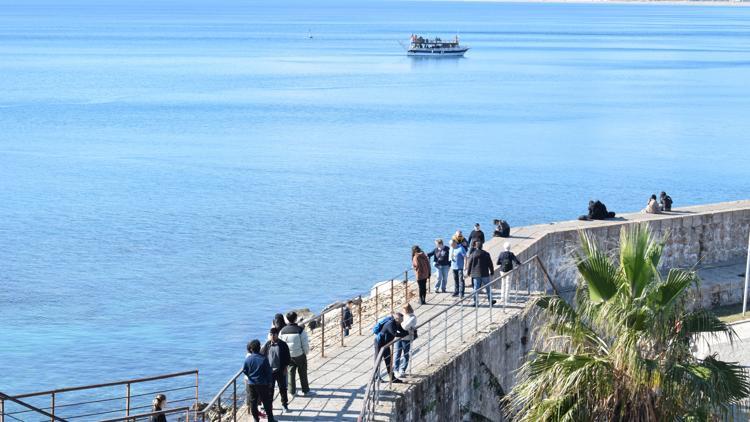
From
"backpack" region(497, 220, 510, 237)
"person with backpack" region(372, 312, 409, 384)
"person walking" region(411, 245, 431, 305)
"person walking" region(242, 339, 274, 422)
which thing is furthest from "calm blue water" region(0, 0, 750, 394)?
"person walking" region(242, 339, 274, 422)

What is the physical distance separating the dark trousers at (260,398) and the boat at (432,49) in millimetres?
146953

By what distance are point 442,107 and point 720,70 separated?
47.4m

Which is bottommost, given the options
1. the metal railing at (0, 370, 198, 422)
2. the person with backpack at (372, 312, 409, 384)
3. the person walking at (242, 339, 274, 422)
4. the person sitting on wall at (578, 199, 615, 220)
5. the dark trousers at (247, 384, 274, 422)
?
the metal railing at (0, 370, 198, 422)

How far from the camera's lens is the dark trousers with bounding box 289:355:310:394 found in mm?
15578

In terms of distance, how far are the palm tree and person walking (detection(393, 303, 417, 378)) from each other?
3.68 meters

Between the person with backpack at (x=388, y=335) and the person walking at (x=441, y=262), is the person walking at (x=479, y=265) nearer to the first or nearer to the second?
the person walking at (x=441, y=262)

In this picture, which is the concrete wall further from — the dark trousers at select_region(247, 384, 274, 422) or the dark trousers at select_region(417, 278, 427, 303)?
the dark trousers at select_region(417, 278, 427, 303)

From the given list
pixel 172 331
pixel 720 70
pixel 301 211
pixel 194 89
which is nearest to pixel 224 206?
pixel 301 211

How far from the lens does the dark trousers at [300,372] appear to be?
15.6 metres

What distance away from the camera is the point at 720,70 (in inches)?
5202

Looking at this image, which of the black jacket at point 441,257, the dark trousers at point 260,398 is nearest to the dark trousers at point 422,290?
the black jacket at point 441,257

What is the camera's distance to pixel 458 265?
21.7 meters

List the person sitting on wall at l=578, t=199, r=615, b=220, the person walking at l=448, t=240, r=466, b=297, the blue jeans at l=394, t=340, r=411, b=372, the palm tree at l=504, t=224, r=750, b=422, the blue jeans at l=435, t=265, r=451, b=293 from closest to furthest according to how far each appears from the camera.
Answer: the palm tree at l=504, t=224, r=750, b=422 → the blue jeans at l=394, t=340, r=411, b=372 → the person walking at l=448, t=240, r=466, b=297 → the blue jeans at l=435, t=265, r=451, b=293 → the person sitting on wall at l=578, t=199, r=615, b=220

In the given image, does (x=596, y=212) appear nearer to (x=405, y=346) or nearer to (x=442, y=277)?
(x=442, y=277)
